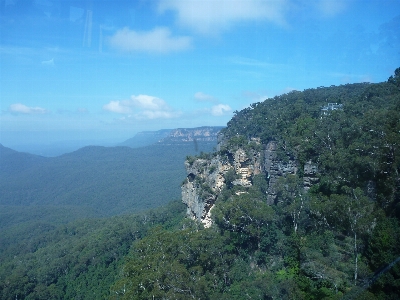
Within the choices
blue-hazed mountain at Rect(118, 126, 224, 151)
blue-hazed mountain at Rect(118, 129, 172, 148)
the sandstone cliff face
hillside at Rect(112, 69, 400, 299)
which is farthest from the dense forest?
blue-hazed mountain at Rect(118, 129, 172, 148)

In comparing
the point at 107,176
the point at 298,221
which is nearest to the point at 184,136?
the point at 107,176

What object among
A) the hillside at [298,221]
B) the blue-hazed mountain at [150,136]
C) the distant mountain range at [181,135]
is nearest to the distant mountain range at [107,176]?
the distant mountain range at [181,135]

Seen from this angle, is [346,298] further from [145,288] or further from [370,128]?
[145,288]

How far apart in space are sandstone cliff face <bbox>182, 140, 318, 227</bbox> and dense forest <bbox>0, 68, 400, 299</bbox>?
339 millimetres

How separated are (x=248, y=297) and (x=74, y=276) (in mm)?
19402

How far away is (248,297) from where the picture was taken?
11.5 m

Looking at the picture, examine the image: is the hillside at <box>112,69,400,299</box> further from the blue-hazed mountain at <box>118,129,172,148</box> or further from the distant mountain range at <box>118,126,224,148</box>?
the blue-hazed mountain at <box>118,129,172,148</box>

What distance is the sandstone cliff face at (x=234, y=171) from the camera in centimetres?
1636

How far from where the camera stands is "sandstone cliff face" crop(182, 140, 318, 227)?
16.4 m

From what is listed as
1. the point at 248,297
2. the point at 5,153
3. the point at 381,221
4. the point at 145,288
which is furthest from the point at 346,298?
the point at 5,153

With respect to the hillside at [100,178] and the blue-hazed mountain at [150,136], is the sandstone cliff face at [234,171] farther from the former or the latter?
the blue-hazed mountain at [150,136]

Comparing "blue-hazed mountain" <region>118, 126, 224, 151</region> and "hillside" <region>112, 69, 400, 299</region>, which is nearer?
"hillside" <region>112, 69, 400, 299</region>

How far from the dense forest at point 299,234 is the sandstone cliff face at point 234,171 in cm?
34

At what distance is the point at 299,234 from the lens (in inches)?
501
